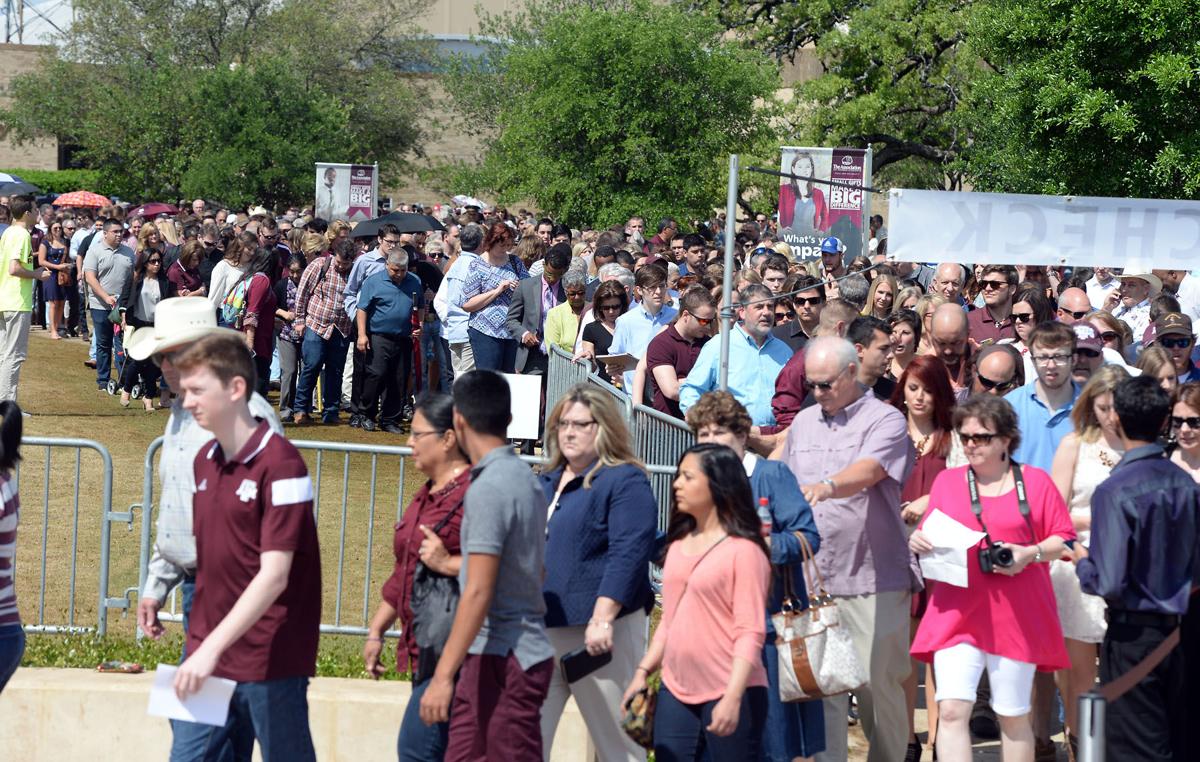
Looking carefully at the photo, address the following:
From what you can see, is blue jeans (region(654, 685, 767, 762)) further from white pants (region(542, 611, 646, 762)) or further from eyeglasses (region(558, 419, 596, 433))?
eyeglasses (region(558, 419, 596, 433))

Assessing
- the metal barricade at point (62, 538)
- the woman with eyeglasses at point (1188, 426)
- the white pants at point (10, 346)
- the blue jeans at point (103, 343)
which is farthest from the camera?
the blue jeans at point (103, 343)

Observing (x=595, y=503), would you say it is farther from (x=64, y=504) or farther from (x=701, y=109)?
(x=701, y=109)

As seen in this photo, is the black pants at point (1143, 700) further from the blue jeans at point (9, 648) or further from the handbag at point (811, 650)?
the blue jeans at point (9, 648)

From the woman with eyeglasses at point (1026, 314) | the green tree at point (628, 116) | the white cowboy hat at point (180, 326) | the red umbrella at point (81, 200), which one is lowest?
the white cowboy hat at point (180, 326)

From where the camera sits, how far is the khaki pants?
655 centimetres

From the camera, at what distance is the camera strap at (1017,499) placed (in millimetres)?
6141

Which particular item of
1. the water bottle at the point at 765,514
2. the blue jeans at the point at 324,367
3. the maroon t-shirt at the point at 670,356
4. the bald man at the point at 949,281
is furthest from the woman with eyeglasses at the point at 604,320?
the water bottle at the point at 765,514

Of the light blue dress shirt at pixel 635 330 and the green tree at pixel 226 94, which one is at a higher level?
the green tree at pixel 226 94

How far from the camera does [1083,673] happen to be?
693cm

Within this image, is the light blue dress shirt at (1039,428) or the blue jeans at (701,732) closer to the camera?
the blue jeans at (701,732)

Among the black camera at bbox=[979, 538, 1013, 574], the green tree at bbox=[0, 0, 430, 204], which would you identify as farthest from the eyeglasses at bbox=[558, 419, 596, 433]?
the green tree at bbox=[0, 0, 430, 204]

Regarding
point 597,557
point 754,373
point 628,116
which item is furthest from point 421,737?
point 628,116

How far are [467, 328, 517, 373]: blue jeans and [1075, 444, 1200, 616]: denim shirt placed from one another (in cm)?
836

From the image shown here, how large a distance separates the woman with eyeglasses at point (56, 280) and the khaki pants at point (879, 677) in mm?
17163
